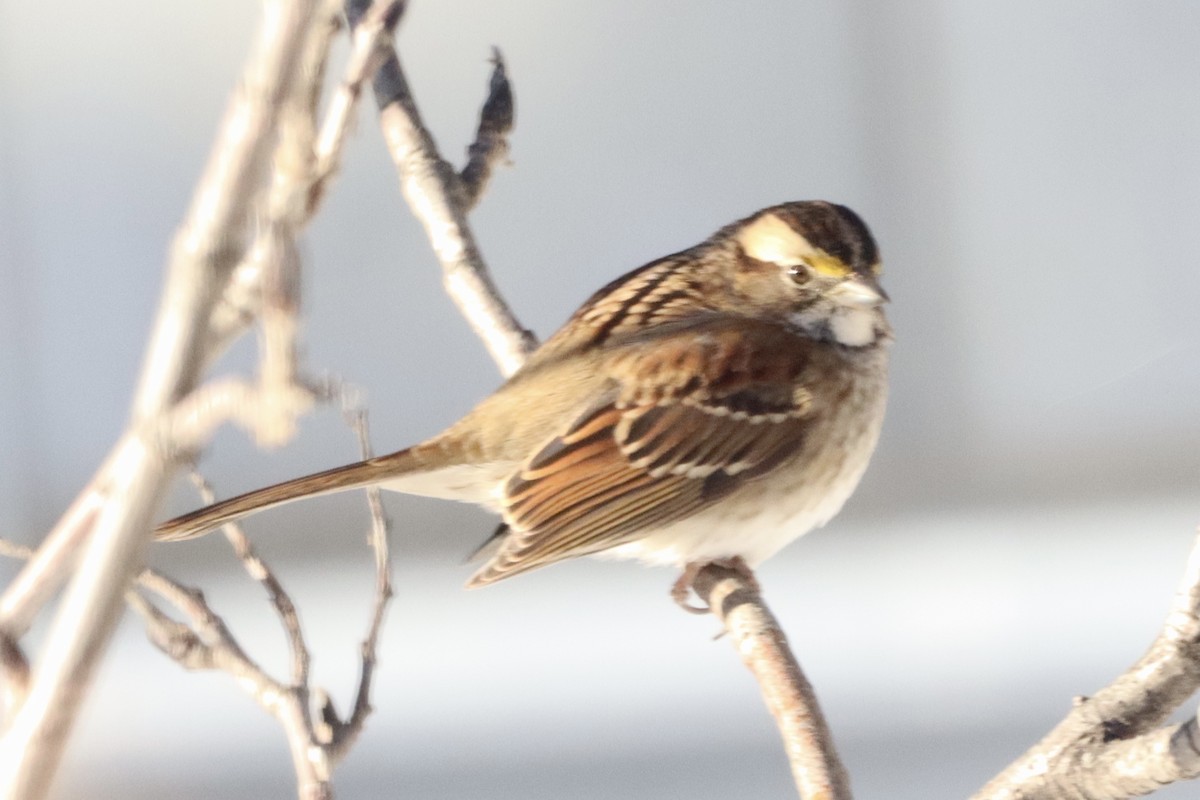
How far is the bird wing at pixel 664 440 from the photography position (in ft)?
5.07

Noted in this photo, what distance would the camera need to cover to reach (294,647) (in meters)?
1.06

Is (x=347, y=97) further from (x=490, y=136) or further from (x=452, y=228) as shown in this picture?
(x=490, y=136)

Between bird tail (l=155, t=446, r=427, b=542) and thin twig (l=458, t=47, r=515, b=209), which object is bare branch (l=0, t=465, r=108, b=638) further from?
thin twig (l=458, t=47, r=515, b=209)

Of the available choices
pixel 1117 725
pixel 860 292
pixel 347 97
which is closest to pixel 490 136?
pixel 860 292

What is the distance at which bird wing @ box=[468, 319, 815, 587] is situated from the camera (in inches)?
60.8

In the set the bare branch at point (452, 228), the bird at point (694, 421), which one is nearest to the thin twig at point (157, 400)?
the bird at point (694, 421)

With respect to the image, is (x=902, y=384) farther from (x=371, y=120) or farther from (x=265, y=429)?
(x=265, y=429)

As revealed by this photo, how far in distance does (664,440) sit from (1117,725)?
0.77 meters

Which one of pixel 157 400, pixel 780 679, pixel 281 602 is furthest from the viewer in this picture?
pixel 780 679

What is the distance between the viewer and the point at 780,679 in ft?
4.03

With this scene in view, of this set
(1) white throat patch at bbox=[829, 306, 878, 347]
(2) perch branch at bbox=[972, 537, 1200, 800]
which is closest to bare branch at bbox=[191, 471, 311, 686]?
(2) perch branch at bbox=[972, 537, 1200, 800]

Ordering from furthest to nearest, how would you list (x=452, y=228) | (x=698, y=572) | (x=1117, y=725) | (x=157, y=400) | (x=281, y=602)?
(x=452, y=228) < (x=698, y=572) < (x=281, y=602) < (x=1117, y=725) < (x=157, y=400)

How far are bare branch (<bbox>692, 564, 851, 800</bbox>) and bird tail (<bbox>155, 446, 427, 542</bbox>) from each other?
35 cm

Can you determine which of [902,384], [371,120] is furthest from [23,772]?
[902,384]
